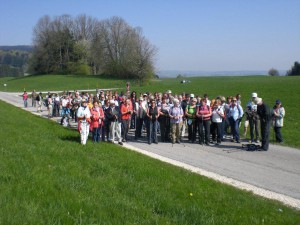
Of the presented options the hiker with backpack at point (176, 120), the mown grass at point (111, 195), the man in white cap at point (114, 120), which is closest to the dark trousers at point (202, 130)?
the hiker with backpack at point (176, 120)

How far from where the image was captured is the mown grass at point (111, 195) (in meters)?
5.79

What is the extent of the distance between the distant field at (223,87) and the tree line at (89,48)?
4964mm

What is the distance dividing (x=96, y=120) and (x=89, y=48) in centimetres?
8442

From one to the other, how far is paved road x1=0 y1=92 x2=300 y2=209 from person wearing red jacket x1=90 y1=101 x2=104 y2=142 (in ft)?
4.39

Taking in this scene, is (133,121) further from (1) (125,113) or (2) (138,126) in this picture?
(1) (125,113)

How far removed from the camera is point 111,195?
23.1 ft

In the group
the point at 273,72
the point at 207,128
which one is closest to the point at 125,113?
the point at 207,128

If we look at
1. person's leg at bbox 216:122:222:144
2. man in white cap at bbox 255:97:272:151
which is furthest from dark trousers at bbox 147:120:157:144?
man in white cap at bbox 255:97:272:151

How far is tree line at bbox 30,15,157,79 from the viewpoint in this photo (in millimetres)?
78625

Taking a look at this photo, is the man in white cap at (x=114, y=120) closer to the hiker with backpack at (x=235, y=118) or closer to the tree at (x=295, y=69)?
the hiker with backpack at (x=235, y=118)

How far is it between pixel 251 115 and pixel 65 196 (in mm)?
11474

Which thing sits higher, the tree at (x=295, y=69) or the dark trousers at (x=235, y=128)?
the tree at (x=295, y=69)

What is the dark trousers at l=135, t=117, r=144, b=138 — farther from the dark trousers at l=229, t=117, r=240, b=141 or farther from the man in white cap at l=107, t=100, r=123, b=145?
the dark trousers at l=229, t=117, r=240, b=141

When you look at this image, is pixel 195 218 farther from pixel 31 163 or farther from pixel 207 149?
pixel 207 149
